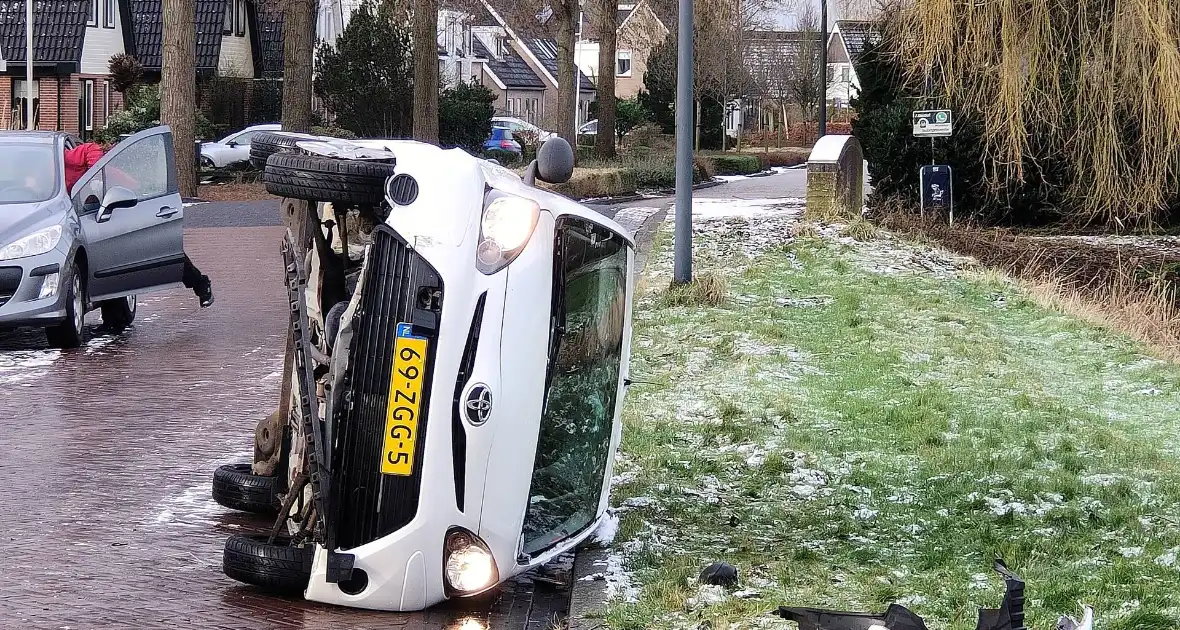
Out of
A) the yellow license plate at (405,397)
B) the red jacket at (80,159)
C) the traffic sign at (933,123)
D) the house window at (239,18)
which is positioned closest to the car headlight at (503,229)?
the yellow license plate at (405,397)

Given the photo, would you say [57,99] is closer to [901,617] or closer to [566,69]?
[566,69]

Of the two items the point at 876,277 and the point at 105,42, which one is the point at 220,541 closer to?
the point at 876,277

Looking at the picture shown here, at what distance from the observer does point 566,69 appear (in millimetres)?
37094

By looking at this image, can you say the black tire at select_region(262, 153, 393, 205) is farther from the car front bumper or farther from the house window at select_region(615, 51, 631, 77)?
the house window at select_region(615, 51, 631, 77)

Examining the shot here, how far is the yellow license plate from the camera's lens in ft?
16.3

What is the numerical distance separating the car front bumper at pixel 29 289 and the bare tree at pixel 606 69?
2802cm

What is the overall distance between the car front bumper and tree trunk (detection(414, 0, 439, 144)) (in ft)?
71.3

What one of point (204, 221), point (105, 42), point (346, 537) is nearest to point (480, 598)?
point (346, 537)

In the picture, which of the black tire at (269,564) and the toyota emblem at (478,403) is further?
the black tire at (269,564)

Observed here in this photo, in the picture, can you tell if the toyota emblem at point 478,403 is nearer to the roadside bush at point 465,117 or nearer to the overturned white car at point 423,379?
the overturned white car at point 423,379

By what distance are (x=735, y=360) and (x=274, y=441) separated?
4.86m

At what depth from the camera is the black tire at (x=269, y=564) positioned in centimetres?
529

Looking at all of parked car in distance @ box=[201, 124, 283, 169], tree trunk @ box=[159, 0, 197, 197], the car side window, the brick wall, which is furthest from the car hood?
the brick wall

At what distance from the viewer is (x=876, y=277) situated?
1619cm
